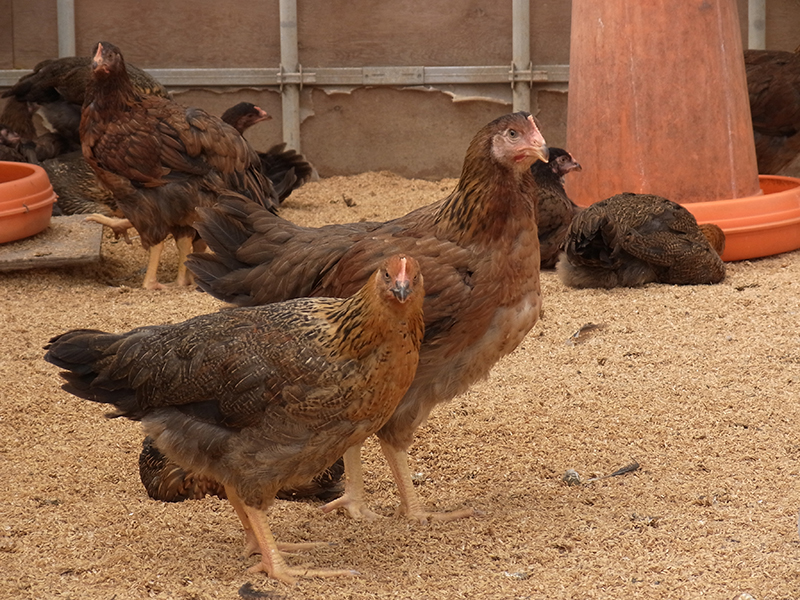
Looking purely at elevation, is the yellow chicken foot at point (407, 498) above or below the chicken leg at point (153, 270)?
below

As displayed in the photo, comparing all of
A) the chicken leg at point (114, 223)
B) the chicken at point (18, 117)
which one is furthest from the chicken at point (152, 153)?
the chicken at point (18, 117)

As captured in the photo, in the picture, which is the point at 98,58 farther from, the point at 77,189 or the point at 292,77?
the point at 292,77

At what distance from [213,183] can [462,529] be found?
357 centimetres

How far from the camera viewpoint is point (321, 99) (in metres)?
8.96

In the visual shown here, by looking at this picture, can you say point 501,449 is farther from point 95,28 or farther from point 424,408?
point 95,28

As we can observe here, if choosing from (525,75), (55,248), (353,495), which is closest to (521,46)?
(525,75)

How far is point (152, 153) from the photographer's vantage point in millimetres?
5883

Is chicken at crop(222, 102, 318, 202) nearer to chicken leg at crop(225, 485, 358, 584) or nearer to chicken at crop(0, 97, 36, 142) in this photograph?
chicken at crop(0, 97, 36, 142)

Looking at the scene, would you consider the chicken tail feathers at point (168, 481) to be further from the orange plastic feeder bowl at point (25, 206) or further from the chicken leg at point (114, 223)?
the chicken leg at point (114, 223)

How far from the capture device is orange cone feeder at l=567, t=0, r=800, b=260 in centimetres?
600

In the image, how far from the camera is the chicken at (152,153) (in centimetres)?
589

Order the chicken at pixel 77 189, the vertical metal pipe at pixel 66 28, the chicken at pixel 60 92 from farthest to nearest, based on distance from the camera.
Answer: the vertical metal pipe at pixel 66 28, the chicken at pixel 77 189, the chicken at pixel 60 92

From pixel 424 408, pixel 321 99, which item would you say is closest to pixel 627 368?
pixel 424 408

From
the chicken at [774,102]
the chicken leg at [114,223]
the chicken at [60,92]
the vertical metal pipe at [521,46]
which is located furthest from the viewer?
the vertical metal pipe at [521,46]
